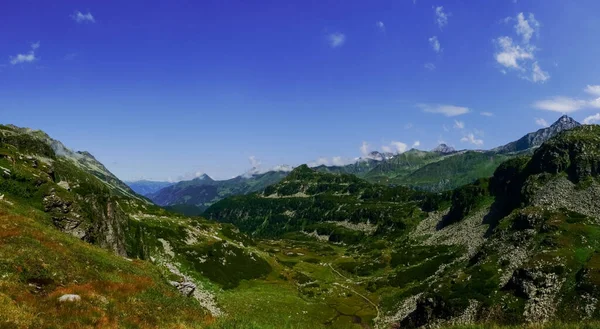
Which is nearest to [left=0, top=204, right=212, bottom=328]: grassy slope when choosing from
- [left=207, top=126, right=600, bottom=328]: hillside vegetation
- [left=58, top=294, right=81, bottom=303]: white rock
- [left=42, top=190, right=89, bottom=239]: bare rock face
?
[left=58, top=294, right=81, bottom=303]: white rock

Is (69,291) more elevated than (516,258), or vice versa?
(69,291)

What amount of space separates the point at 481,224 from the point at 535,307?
359 ft

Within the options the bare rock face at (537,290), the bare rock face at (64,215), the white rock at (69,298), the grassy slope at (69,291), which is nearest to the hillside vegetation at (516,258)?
the bare rock face at (537,290)

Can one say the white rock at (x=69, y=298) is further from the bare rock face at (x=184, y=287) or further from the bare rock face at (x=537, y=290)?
the bare rock face at (x=537, y=290)

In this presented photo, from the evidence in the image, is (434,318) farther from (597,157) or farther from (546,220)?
(597,157)

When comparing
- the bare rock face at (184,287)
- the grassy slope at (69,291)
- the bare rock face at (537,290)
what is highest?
the grassy slope at (69,291)

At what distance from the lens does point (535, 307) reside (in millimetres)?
67312

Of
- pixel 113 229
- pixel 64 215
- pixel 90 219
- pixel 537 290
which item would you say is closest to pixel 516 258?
pixel 537 290

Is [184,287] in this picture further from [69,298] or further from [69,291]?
[69,298]

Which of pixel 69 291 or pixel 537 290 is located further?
pixel 537 290

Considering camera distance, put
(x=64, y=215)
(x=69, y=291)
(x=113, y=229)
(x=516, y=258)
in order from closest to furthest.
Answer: (x=69, y=291)
(x=64, y=215)
(x=113, y=229)
(x=516, y=258)

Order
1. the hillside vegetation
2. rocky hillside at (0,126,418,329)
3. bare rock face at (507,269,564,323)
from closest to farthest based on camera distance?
rocky hillside at (0,126,418,329) → bare rock face at (507,269,564,323) → the hillside vegetation

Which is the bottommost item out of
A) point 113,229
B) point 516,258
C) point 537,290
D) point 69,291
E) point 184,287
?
point 537,290

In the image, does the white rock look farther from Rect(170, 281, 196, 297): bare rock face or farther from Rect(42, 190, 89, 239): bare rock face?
Rect(42, 190, 89, 239): bare rock face
